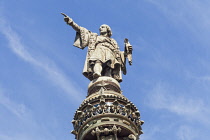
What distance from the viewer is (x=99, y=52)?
24625mm

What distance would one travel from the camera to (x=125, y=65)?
25.6 metres

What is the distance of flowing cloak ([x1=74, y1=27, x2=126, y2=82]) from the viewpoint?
79.0ft

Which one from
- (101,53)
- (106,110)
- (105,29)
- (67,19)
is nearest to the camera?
(106,110)

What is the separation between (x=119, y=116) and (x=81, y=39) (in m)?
7.09

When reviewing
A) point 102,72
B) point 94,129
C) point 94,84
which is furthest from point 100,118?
point 102,72

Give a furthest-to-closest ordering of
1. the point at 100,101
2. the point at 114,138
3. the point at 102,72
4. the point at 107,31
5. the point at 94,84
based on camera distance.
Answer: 1. the point at 107,31
2. the point at 102,72
3. the point at 94,84
4. the point at 100,101
5. the point at 114,138

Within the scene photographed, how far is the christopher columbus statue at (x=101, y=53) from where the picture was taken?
78.6 ft

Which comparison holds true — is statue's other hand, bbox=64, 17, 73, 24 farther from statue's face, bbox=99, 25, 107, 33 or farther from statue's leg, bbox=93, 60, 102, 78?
statue's leg, bbox=93, 60, 102, 78

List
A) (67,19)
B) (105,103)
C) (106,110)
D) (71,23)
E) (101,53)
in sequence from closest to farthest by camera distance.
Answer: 1. (106,110)
2. (105,103)
3. (101,53)
4. (67,19)
5. (71,23)

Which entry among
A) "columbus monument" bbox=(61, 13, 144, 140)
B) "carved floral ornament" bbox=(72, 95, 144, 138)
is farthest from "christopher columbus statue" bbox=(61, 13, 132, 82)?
"carved floral ornament" bbox=(72, 95, 144, 138)

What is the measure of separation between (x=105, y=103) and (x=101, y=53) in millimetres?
4689

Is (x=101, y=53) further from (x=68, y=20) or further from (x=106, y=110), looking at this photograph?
(x=106, y=110)

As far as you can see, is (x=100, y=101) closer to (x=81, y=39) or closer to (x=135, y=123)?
(x=135, y=123)

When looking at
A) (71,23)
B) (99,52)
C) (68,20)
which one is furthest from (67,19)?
(99,52)
